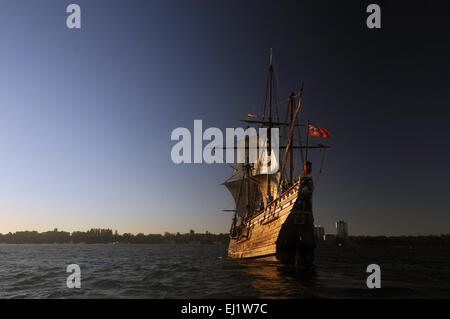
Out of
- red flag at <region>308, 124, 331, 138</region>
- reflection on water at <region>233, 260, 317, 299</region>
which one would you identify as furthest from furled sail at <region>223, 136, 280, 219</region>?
reflection on water at <region>233, 260, 317, 299</region>

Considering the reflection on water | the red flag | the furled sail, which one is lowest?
the reflection on water

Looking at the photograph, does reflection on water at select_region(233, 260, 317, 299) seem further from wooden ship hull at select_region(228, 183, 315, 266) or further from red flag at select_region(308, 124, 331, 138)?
red flag at select_region(308, 124, 331, 138)

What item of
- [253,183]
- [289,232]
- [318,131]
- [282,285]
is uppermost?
[318,131]

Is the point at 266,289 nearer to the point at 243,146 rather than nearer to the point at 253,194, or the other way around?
the point at 253,194

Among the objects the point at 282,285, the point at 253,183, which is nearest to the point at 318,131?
the point at 282,285

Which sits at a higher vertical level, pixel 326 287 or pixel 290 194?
pixel 290 194

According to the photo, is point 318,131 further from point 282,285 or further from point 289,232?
point 282,285

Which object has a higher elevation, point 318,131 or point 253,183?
point 318,131

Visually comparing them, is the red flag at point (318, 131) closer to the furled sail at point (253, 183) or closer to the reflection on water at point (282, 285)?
the reflection on water at point (282, 285)

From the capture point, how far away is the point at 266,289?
60.0 feet

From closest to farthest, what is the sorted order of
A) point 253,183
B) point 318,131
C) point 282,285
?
1. point 282,285
2. point 318,131
3. point 253,183
